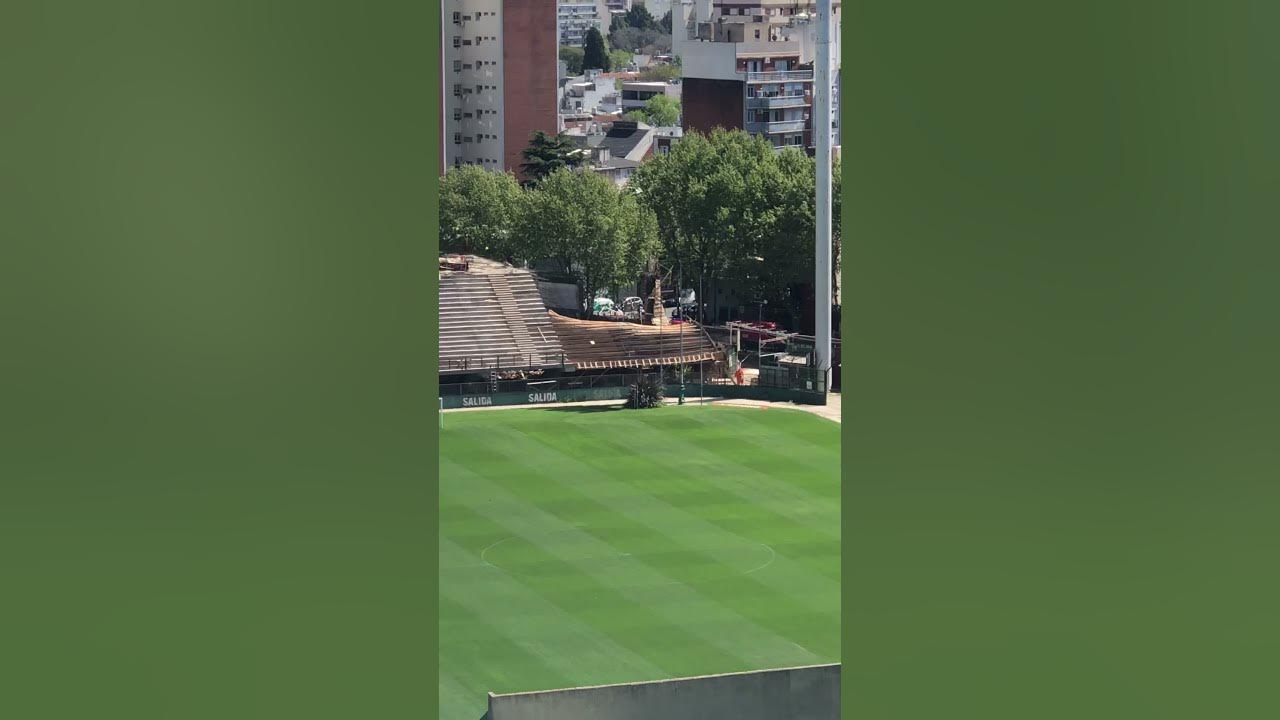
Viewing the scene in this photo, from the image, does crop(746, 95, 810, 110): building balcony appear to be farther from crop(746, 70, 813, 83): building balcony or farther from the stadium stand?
the stadium stand

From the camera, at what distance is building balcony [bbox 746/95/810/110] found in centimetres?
3703

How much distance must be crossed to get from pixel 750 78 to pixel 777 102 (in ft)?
5.05

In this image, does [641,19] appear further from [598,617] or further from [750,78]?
[598,617]

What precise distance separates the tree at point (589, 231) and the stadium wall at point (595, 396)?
8.12 meters

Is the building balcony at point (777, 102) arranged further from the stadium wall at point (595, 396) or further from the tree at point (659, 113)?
the stadium wall at point (595, 396)

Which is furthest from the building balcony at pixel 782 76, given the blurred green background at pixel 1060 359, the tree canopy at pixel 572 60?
the tree canopy at pixel 572 60

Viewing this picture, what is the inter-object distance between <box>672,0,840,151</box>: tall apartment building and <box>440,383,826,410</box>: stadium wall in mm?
11571

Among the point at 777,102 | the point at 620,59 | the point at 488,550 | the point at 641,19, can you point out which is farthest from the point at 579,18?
the point at 488,550

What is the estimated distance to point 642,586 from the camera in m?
12.5

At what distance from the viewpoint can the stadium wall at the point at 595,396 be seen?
21.2 meters

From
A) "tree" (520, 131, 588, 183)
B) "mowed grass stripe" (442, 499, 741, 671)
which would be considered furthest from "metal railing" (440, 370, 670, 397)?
"tree" (520, 131, 588, 183)

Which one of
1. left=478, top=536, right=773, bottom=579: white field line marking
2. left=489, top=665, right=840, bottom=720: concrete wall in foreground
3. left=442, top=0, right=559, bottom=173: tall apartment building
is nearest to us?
left=489, top=665, right=840, bottom=720: concrete wall in foreground

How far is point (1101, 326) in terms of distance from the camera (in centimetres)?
416
